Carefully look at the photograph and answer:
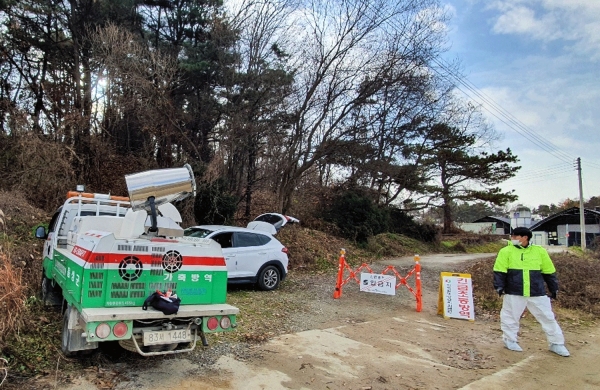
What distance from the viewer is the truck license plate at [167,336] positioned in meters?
4.07

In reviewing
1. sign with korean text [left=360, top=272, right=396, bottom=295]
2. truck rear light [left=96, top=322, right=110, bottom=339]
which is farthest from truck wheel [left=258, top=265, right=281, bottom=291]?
truck rear light [left=96, top=322, right=110, bottom=339]

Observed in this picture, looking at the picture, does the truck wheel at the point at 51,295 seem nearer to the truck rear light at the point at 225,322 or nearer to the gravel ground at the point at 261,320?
the gravel ground at the point at 261,320

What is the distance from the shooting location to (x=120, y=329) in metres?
3.90

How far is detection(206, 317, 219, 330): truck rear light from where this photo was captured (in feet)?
14.7

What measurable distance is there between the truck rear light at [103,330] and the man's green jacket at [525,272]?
18.6 feet

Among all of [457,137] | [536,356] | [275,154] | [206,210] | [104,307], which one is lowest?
[536,356]

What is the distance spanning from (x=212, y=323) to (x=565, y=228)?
4761 cm

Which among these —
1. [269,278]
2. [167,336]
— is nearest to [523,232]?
[167,336]

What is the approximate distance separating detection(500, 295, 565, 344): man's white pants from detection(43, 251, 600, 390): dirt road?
0.96 ft

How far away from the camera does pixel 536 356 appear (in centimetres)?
602

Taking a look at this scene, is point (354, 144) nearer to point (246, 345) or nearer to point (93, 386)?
point (246, 345)

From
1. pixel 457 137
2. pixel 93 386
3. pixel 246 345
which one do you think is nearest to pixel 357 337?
pixel 246 345

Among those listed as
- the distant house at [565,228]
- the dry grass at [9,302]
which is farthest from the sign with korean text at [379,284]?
the distant house at [565,228]

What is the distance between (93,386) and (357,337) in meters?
4.00
